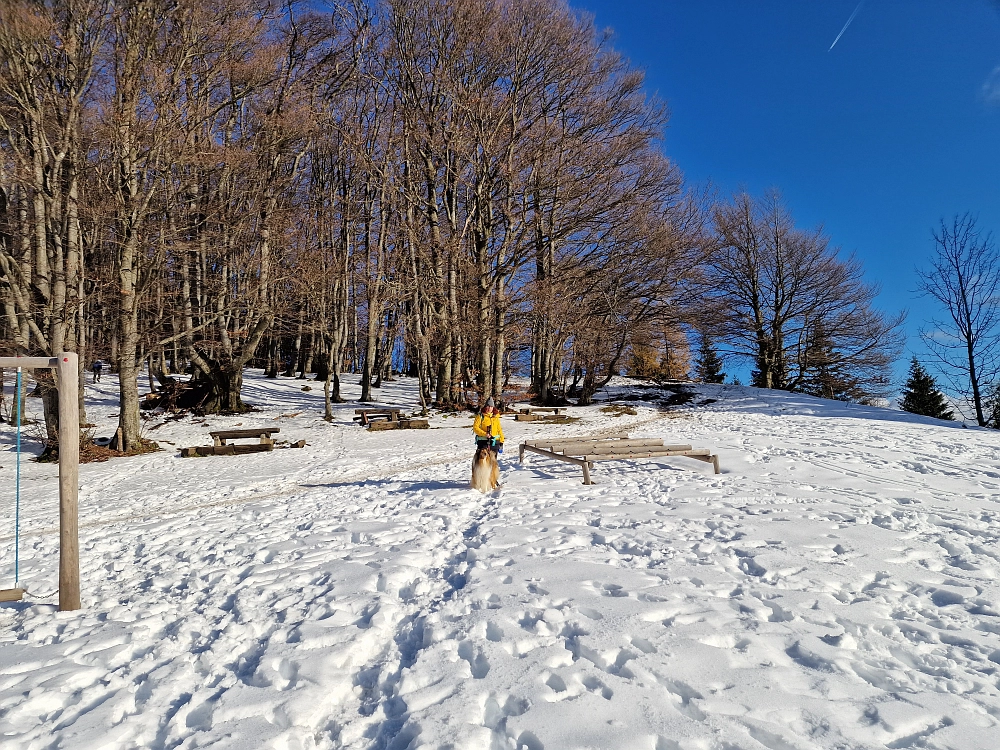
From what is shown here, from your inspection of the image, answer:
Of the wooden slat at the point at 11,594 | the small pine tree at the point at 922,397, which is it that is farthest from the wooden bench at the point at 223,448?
the small pine tree at the point at 922,397

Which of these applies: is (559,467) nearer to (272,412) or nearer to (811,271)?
(272,412)

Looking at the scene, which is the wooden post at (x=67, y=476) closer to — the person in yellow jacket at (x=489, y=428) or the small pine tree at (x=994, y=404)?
the person in yellow jacket at (x=489, y=428)

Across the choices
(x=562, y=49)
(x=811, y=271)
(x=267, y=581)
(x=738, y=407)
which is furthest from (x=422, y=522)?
(x=811, y=271)

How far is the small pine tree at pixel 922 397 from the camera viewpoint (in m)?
29.5

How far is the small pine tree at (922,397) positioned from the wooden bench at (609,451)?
2726 centimetres

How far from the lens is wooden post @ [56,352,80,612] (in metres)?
4.51

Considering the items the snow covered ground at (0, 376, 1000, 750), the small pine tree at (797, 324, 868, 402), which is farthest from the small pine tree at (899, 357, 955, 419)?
the snow covered ground at (0, 376, 1000, 750)

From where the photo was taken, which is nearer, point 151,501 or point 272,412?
point 151,501

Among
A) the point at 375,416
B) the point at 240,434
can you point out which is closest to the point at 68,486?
the point at 240,434

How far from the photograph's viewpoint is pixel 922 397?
101 ft

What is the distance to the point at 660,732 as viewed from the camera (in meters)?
2.52

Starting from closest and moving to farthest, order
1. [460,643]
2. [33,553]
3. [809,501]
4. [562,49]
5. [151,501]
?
[460,643] → [33,553] → [809,501] → [151,501] → [562,49]

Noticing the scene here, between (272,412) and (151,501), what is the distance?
465 inches

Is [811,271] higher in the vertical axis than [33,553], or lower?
higher
